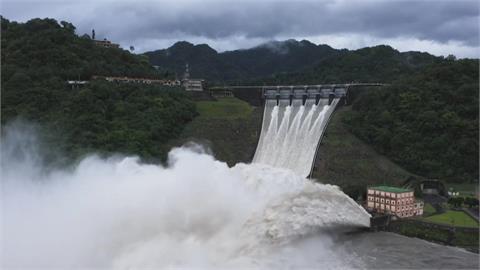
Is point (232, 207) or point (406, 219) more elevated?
point (232, 207)

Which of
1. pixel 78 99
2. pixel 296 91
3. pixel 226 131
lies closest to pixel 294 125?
pixel 226 131

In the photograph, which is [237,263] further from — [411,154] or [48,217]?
[411,154]

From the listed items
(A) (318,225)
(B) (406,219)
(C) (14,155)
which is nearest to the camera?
(A) (318,225)

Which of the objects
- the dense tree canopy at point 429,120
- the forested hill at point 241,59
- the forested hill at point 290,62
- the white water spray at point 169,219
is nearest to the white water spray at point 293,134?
the dense tree canopy at point 429,120

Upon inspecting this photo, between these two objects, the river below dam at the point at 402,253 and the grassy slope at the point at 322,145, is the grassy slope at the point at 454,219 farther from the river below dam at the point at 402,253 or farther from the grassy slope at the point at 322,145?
the grassy slope at the point at 322,145

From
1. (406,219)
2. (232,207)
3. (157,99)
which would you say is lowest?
(406,219)

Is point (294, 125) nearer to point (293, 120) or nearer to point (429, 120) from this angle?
point (293, 120)

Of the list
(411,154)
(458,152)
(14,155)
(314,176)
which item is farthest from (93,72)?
(458,152)
